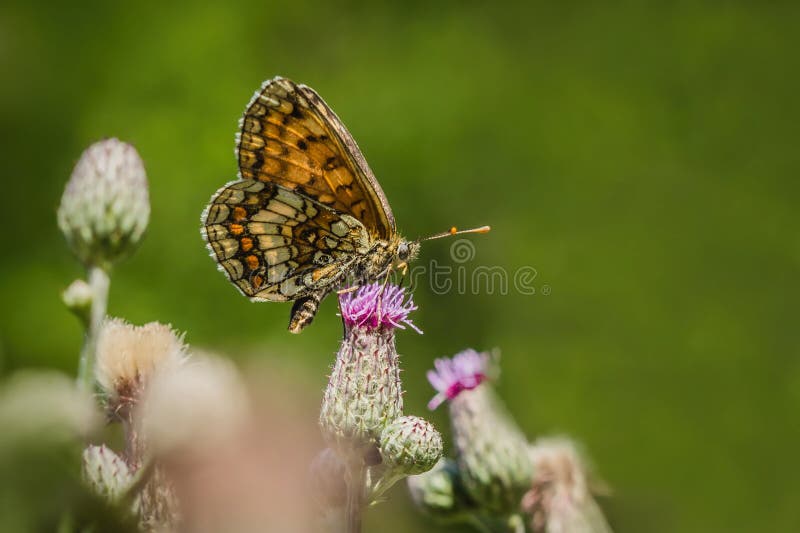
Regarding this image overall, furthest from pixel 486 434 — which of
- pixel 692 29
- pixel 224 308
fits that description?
pixel 692 29

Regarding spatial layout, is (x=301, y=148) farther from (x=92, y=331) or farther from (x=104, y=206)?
(x=92, y=331)

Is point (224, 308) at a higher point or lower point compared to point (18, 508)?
higher

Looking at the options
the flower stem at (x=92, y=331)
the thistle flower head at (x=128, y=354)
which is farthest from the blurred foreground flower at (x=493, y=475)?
the flower stem at (x=92, y=331)

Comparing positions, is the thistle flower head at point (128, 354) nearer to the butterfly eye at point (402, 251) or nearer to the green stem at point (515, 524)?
the green stem at point (515, 524)

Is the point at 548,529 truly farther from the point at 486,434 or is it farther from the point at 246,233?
the point at 246,233

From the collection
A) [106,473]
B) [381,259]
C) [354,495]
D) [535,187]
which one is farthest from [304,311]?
[535,187]

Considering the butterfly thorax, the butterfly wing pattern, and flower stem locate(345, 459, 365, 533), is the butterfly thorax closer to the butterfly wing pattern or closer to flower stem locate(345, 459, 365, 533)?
the butterfly wing pattern
